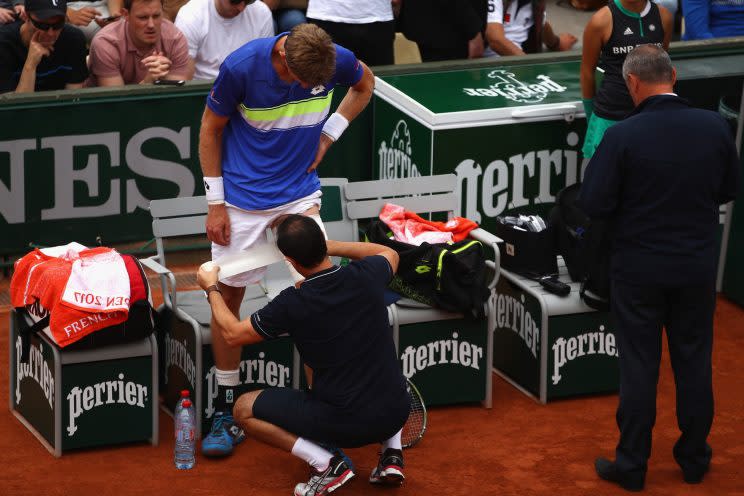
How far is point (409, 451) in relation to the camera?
663 cm

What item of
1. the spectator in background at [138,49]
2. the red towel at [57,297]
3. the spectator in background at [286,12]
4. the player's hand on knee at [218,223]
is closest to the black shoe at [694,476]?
the player's hand on knee at [218,223]

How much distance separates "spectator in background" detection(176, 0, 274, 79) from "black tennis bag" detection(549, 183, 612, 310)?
2.74 metres

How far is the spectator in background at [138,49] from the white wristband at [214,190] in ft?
7.87

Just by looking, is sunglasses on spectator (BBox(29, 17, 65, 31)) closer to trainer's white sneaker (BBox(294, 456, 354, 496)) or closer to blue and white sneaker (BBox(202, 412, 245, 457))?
blue and white sneaker (BBox(202, 412, 245, 457))

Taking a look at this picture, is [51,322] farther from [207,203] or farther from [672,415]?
[672,415]

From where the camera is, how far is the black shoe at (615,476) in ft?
20.3

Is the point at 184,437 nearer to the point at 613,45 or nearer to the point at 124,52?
the point at 124,52

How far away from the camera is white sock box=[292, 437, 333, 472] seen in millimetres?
6035

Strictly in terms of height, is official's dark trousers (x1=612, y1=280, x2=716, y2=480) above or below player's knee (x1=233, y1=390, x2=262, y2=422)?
above

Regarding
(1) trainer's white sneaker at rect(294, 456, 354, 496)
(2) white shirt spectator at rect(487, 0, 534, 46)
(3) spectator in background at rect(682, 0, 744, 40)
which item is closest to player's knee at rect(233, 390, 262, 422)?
(1) trainer's white sneaker at rect(294, 456, 354, 496)

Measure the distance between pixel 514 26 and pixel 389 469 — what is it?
5370 mm

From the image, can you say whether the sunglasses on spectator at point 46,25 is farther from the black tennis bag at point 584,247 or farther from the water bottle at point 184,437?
the black tennis bag at point 584,247

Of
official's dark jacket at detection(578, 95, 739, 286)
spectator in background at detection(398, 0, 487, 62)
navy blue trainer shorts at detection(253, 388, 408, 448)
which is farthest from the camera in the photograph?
spectator in background at detection(398, 0, 487, 62)

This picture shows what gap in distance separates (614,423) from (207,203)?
91.7 inches
